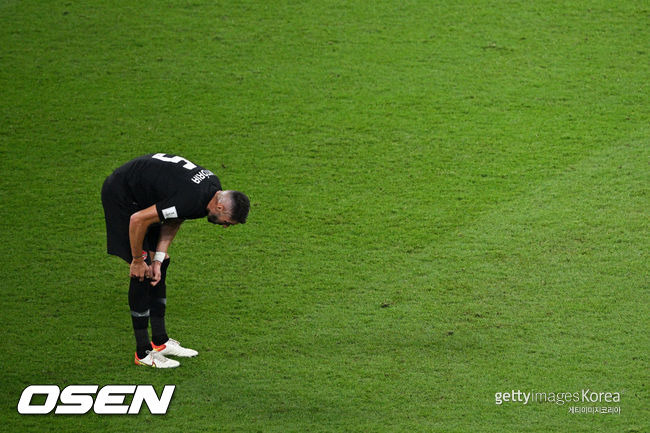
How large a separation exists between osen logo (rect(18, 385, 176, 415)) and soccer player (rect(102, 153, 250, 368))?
0.24 m

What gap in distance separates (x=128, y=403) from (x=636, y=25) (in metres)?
6.23

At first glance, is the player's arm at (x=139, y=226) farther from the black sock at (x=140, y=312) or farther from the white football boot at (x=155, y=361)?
the white football boot at (x=155, y=361)

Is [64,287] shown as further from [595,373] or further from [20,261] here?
[595,373]

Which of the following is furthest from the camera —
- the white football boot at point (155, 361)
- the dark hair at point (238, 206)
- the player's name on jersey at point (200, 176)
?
the white football boot at point (155, 361)

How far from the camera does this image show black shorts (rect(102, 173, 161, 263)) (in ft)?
14.1

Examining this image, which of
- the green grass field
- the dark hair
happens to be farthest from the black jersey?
the green grass field

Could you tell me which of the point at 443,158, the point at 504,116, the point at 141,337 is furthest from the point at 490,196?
the point at 141,337

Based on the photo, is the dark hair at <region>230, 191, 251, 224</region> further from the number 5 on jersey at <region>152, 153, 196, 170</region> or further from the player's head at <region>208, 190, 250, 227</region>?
the number 5 on jersey at <region>152, 153, 196, 170</region>

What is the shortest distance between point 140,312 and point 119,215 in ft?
1.71

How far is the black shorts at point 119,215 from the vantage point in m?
4.29

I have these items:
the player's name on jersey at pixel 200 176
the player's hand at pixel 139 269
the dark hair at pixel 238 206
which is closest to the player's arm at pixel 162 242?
the player's hand at pixel 139 269

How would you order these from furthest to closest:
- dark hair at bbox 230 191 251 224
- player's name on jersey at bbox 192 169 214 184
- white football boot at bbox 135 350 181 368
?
1. white football boot at bbox 135 350 181 368
2. player's name on jersey at bbox 192 169 214 184
3. dark hair at bbox 230 191 251 224

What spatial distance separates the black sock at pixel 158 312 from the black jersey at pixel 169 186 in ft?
1.47

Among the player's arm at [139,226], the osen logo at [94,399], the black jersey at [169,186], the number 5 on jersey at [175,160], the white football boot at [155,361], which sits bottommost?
the osen logo at [94,399]
